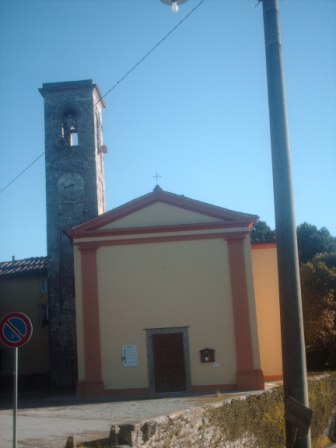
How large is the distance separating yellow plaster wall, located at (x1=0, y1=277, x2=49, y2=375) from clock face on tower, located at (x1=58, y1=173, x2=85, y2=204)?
21.0 feet

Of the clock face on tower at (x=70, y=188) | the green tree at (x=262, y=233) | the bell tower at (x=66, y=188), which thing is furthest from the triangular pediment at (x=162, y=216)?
the green tree at (x=262, y=233)

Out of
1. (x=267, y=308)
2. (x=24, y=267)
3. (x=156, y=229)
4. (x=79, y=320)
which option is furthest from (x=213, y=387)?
(x=24, y=267)

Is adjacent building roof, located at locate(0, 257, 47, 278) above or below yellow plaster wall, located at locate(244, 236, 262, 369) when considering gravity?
above

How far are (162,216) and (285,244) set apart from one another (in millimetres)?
13946

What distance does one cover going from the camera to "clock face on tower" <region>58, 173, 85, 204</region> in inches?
902

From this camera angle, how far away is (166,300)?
62.7 feet

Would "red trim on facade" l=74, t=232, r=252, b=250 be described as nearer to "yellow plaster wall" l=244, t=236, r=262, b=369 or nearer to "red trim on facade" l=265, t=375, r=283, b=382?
"yellow plaster wall" l=244, t=236, r=262, b=369

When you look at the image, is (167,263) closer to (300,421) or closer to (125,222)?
(125,222)

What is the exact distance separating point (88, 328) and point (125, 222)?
401 cm

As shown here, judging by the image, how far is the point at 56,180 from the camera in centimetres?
2309

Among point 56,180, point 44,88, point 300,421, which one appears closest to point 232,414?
point 300,421

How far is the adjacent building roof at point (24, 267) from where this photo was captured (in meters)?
27.6

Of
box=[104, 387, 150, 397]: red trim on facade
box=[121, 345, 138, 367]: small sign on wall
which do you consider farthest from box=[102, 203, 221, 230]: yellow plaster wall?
box=[104, 387, 150, 397]: red trim on facade

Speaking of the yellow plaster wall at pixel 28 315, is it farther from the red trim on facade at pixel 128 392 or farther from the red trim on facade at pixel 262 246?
the red trim on facade at pixel 262 246
